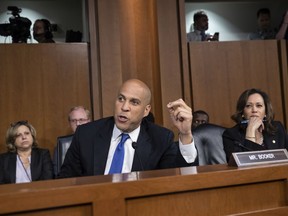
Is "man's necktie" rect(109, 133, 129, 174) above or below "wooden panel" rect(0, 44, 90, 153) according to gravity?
below

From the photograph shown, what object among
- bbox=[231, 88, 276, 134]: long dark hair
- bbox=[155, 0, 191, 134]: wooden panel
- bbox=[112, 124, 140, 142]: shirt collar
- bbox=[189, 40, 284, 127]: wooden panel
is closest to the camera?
bbox=[112, 124, 140, 142]: shirt collar

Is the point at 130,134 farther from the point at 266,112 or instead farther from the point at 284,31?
the point at 284,31

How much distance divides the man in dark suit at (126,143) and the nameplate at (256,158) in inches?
23.6

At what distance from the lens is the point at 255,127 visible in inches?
103

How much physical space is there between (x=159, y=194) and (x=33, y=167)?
2.57 meters

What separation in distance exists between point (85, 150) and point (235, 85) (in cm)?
288

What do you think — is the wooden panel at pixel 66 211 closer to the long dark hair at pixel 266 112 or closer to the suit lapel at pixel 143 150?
the suit lapel at pixel 143 150

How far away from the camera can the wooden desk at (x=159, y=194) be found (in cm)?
83

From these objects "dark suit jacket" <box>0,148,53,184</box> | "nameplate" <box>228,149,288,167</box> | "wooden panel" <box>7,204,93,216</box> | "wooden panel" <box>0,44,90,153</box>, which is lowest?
"dark suit jacket" <box>0,148,53,184</box>

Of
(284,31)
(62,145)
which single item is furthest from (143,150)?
(284,31)

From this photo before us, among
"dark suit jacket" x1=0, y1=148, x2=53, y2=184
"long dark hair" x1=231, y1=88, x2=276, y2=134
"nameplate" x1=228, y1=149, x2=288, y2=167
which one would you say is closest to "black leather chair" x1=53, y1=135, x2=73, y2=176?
"dark suit jacket" x1=0, y1=148, x2=53, y2=184

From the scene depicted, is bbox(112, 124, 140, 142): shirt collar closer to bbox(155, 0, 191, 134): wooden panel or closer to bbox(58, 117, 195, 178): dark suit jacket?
bbox(58, 117, 195, 178): dark suit jacket

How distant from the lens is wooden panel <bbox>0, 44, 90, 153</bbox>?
3.90 metres

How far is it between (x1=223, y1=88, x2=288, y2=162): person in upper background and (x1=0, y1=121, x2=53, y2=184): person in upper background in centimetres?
160
